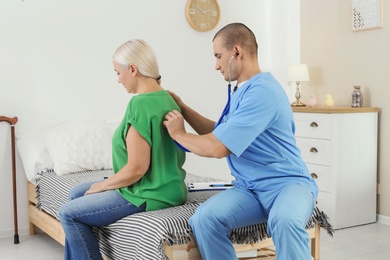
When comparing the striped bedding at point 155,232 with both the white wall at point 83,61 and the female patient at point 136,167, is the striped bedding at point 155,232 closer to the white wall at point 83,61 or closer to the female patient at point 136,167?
the female patient at point 136,167

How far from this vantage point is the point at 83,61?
396 centimetres

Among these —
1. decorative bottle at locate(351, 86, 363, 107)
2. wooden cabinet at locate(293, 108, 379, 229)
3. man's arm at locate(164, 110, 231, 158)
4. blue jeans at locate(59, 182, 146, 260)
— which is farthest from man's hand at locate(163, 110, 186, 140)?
decorative bottle at locate(351, 86, 363, 107)

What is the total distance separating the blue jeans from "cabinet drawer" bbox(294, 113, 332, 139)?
2.00 meters

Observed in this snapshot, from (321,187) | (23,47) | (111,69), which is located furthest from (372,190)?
(23,47)

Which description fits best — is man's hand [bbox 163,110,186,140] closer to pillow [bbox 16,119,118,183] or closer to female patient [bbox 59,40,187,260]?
female patient [bbox 59,40,187,260]

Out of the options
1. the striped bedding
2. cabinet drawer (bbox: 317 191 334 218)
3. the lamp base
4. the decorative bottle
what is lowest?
cabinet drawer (bbox: 317 191 334 218)

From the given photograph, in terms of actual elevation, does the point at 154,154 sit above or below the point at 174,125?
below

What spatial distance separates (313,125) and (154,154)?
2061 millimetres

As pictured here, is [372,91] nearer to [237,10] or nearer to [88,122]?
[237,10]

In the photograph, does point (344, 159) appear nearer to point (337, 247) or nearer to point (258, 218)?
point (337, 247)

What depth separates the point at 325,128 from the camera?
4.00 metres

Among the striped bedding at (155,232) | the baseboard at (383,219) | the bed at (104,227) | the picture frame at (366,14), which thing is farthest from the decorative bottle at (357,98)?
the striped bedding at (155,232)

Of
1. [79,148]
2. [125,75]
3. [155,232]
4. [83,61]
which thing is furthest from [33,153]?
[155,232]

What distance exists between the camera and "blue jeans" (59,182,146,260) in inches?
91.5
